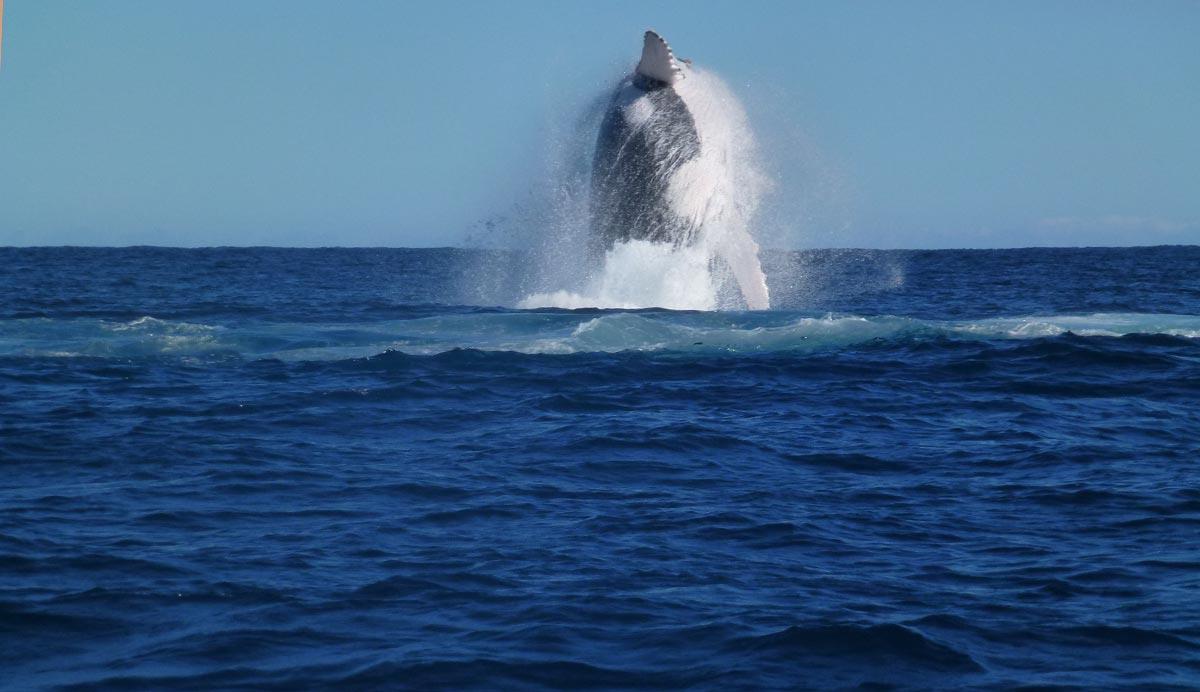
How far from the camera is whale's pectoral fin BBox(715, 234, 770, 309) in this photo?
20750mm

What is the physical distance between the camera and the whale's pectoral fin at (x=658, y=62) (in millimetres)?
16844

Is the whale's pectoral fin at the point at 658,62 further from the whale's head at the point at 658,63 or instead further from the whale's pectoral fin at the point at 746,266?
the whale's pectoral fin at the point at 746,266

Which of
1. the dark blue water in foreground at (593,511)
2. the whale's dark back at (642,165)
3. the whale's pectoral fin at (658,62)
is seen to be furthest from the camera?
the whale's dark back at (642,165)

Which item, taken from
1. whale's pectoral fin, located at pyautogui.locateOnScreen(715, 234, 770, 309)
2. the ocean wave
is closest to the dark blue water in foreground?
the ocean wave

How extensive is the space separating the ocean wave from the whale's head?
138 inches

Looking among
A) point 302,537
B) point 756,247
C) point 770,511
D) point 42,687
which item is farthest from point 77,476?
point 756,247

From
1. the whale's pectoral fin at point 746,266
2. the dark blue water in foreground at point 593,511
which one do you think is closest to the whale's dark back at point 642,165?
the whale's pectoral fin at point 746,266

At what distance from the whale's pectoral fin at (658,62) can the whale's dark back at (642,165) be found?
0.66 ft

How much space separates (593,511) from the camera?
8.77 meters

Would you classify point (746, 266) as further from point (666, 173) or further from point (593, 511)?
point (593, 511)

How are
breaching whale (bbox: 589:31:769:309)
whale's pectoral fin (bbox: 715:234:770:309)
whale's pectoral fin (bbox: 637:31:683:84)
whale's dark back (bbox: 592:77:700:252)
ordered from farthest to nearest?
whale's pectoral fin (bbox: 715:234:770:309)
whale's dark back (bbox: 592:77:700:252)
breaching whale (bbox: 589:31:769:309)
whale's pectoral fin (bbox: 637:31:683:84)

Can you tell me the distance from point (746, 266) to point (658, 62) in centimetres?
495

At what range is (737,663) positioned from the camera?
5914mm

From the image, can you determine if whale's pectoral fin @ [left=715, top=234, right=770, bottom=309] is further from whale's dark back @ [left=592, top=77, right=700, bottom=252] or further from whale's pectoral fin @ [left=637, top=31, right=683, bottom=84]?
whale's pectoral fin @ [left=637, top=31, right=683, bottom=84]
